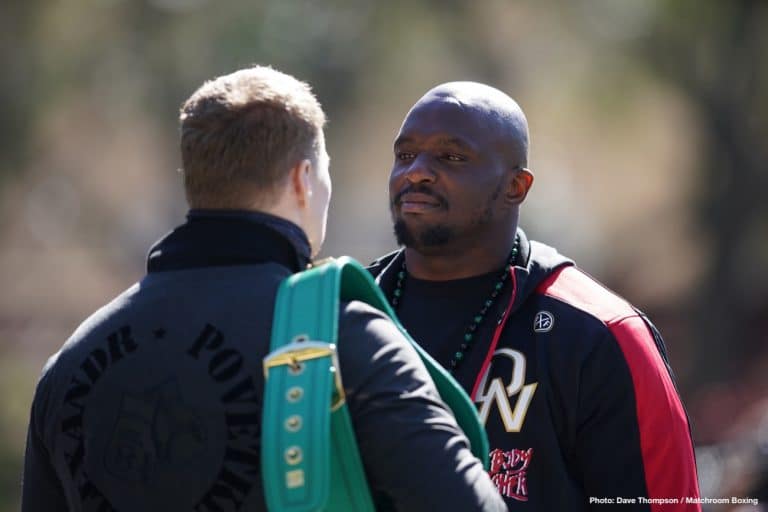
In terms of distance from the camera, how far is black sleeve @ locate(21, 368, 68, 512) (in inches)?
96.3

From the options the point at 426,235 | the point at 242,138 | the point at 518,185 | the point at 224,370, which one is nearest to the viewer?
the point at 224,370

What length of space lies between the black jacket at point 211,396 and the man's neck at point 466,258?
3.64ft

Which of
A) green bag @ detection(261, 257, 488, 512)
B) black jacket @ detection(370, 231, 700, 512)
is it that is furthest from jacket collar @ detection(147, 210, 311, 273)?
black jacket @ detection(370, 231, 700, 512)

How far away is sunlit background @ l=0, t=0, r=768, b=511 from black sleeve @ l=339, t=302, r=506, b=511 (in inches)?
462

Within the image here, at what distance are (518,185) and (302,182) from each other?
1.26m

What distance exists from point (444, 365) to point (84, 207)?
61.0 ft

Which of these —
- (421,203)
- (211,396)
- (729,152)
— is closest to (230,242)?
(211,396)

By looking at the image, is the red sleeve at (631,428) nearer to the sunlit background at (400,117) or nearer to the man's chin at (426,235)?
the man's chin at (426,235)

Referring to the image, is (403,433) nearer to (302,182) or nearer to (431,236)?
(302,182)

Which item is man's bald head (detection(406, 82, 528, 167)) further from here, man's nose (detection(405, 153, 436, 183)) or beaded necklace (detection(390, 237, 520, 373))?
beaded necklace (detection(390, 237, 520, 373))

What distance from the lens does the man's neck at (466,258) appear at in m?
3.42

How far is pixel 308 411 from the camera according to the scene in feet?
6.82

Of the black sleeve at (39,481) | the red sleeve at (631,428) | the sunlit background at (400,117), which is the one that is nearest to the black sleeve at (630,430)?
the red sleeve at (631,428)

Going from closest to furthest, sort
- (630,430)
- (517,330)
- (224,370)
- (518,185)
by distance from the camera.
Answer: (224,370), (630,430), (517,330), (518,185)
